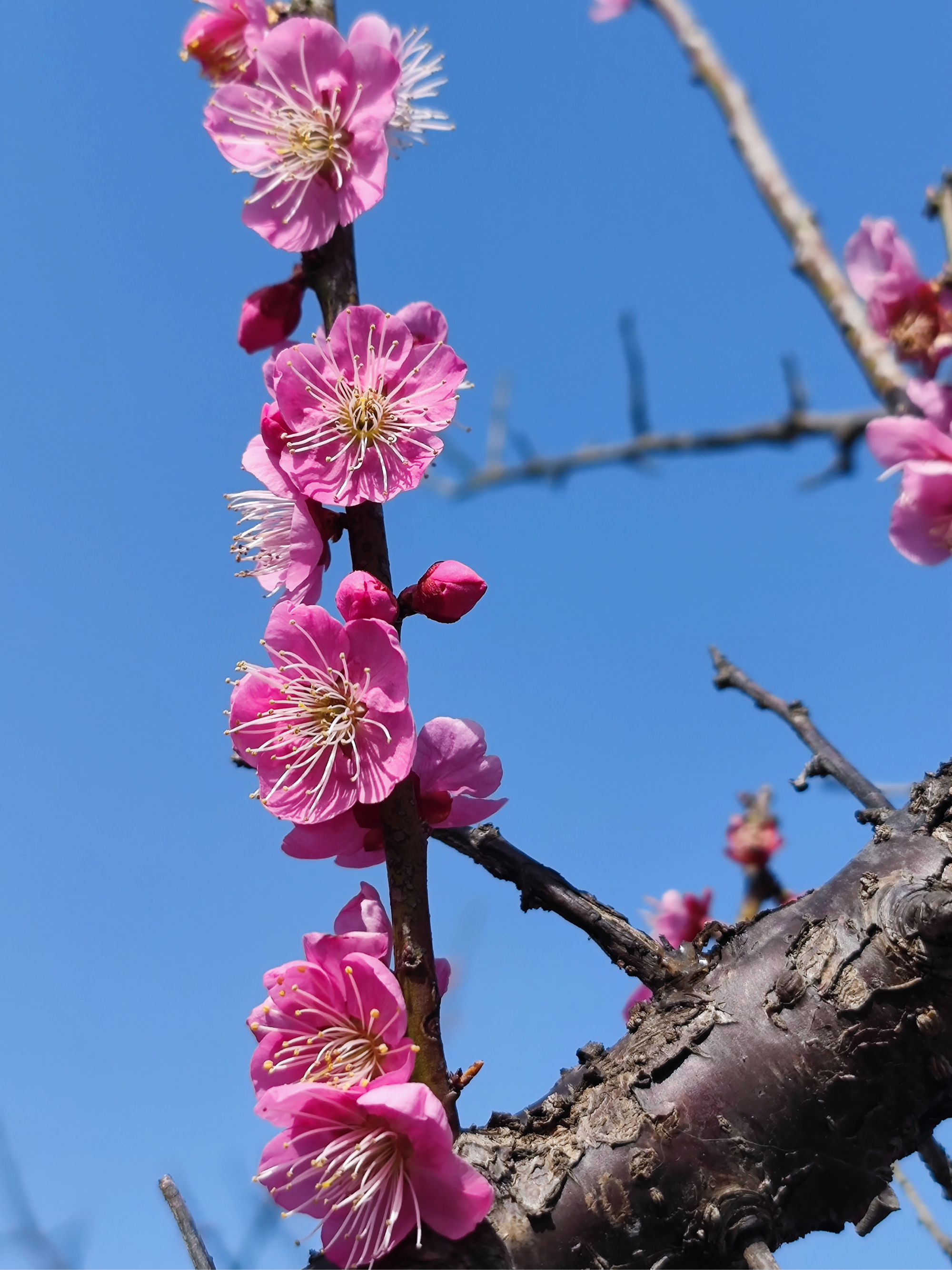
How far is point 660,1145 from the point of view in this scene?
4.38 ft

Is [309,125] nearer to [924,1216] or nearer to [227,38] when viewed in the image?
[227,38]

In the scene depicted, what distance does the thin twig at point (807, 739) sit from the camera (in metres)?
1.90

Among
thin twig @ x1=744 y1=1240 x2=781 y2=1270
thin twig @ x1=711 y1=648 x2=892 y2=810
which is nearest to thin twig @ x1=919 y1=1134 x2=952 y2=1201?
thin twig @ x1=744 y1=1240 x2=781 y2=1270

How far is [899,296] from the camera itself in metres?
1.54

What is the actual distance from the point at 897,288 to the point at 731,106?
0.85 meters

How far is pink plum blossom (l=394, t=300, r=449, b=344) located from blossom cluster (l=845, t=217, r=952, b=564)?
736mm

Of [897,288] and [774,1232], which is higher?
[897,288]

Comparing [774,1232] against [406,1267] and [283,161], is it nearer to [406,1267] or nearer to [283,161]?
[406,1267]

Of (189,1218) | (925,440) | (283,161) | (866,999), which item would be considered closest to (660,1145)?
(866,999)

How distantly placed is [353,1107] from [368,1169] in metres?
0.09

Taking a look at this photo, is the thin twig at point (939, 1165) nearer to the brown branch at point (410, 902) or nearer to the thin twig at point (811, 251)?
the brown branch at point (410, 902)

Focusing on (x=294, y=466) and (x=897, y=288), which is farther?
(x=294, y=466)

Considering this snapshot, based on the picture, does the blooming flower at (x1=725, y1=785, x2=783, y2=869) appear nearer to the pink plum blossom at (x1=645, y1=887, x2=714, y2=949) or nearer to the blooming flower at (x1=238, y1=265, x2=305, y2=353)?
the pink plum blossom at (x1=645, y1=887, x2=714, y2=949)

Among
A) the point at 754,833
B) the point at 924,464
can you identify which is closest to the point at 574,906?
the point at 924,464
